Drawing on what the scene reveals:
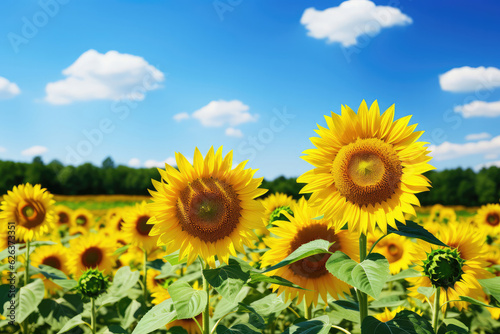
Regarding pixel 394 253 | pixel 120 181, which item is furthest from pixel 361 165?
pixel 120 181

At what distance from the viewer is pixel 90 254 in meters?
4.84

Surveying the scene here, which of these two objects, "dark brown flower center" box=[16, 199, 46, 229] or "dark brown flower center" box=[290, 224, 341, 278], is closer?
"dark brown flower center" box=[290, 224, 341, 278]

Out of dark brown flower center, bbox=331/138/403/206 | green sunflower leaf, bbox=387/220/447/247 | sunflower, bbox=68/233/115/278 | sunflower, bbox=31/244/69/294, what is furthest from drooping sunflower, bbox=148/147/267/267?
sunflower, bbox=31/244/69/294

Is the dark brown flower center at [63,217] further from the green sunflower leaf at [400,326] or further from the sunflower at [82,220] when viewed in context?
the green sunflower leaf at [400,326]

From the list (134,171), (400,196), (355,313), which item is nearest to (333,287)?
(355,313)

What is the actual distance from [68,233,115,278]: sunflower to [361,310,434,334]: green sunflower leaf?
3.70 m

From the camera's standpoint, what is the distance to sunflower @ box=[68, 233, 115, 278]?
4.78m

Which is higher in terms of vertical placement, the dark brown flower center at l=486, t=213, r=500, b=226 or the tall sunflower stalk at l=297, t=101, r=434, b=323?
the tall sunflower stalk at l=297, t=101, r=434, b=323

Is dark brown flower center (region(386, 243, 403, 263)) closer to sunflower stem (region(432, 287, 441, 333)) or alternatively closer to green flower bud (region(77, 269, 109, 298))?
sunflower stem (region(432, 287, 441, 333))

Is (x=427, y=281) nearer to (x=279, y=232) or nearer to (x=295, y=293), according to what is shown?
(x=295, y=293)

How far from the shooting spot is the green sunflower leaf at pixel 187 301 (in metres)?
1.90

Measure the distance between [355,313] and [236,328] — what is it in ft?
2.74

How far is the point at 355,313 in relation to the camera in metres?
2.56

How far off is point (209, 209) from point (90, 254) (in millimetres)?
3266
